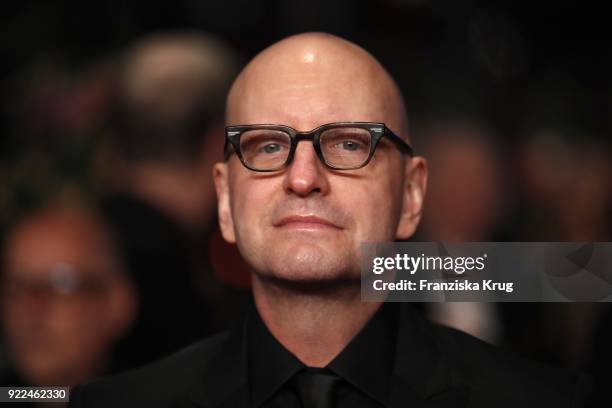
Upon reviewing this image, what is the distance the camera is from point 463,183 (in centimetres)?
322

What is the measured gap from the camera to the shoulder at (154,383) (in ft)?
7.56

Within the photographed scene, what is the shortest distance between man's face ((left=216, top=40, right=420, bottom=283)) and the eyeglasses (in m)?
0.02

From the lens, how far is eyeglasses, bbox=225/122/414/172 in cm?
213

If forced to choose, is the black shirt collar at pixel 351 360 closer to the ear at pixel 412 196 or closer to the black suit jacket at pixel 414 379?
the black suit jacket at pixel 414 379

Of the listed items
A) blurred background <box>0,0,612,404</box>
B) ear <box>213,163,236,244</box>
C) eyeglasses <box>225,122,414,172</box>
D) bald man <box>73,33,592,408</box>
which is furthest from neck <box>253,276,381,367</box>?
blurred background <box>0,0,612,404</box>

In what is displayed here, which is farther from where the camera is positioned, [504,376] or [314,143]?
[504,376]

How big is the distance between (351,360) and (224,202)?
1.44 feet

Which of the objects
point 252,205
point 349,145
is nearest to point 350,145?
point 349,145

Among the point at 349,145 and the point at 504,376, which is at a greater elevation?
the point at 349,145

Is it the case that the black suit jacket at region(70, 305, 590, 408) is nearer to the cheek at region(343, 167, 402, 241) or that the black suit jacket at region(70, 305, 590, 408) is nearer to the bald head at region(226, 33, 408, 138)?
the cheek at region(343, 167, 402, 241)

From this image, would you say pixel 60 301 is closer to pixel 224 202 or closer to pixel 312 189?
pixel 224 202

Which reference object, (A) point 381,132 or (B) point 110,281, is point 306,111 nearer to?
(A) point 381,132

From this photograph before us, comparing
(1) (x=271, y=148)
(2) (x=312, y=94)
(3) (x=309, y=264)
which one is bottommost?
(3) (x=309, y=264)

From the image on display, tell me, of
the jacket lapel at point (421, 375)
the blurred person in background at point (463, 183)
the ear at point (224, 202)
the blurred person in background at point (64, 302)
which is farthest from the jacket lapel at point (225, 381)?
the blurred person in background at point (463, 183)
